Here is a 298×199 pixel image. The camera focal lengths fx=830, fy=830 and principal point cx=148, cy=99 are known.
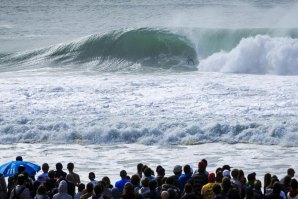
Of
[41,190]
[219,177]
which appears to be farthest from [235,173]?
[41,190]

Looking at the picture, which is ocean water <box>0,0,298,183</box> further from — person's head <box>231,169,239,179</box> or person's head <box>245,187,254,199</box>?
person's head <box>245,187,254,199</box>

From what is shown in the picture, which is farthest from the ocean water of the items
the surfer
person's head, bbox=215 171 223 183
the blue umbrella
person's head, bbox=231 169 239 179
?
person's head, bbox=215 171 223 183

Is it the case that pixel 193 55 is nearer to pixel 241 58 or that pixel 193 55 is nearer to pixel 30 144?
pixel 241 58

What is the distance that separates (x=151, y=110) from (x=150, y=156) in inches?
189

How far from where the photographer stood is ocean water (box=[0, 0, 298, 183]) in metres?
20.2

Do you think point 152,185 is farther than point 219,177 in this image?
No

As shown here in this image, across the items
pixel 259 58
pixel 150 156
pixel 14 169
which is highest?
pixel 259 58

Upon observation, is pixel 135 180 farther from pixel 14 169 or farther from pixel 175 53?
pixel 175 53

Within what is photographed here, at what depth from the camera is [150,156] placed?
19.4 m

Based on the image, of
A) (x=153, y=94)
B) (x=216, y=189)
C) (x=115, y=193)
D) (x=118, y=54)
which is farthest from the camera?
(x=118, y=54)

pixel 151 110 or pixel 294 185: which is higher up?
pixel 151 110

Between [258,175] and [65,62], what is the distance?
1987 cm

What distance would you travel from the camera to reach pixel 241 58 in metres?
33.4

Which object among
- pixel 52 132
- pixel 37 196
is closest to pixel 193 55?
pixel 52 132
